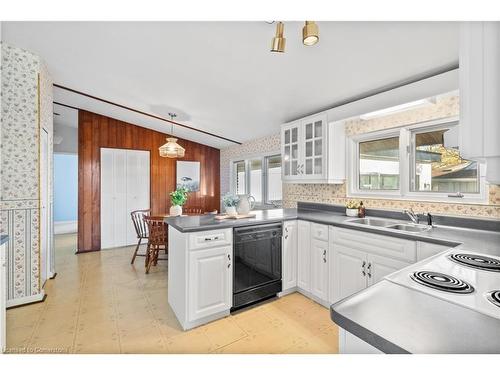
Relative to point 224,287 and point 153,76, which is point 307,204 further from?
point 153,76

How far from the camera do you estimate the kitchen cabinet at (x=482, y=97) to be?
49cm

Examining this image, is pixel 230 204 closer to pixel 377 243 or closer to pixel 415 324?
pixel 377 243

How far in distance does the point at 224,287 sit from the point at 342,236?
117cm

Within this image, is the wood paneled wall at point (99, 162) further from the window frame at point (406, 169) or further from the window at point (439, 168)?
the window at point (439, 168)

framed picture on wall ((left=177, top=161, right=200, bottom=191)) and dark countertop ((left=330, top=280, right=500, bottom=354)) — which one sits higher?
framed picture on wall ((left=177, top=161, right=200, bottom=191))

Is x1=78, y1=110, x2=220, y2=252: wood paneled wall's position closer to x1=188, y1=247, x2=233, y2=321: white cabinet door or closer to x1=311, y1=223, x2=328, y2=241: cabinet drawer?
x1=188, y1=247, x2=233, y2=321: white cabinet door

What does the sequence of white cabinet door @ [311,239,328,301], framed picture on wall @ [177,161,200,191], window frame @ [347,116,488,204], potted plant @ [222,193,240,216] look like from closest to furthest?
window frame @ [347,116,488,204] → white cabinet door @ [311,239,328,301] → potted plant @ [222,193,240,216] → framed picture on wall @ [177,161,200,191]

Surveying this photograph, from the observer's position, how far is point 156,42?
2125mm

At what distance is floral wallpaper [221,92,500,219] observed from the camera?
1.94 meters

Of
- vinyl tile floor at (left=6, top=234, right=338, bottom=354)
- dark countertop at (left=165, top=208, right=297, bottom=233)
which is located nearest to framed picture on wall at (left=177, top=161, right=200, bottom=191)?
vinyl tile floor at (left=6, top=234, right=338, bottom=354)

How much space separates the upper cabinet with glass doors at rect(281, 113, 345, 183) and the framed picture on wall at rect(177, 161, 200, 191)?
3.04 m

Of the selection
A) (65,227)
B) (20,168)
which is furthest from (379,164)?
(65,227)

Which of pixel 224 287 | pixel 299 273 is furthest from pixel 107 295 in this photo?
pixel 299 273
